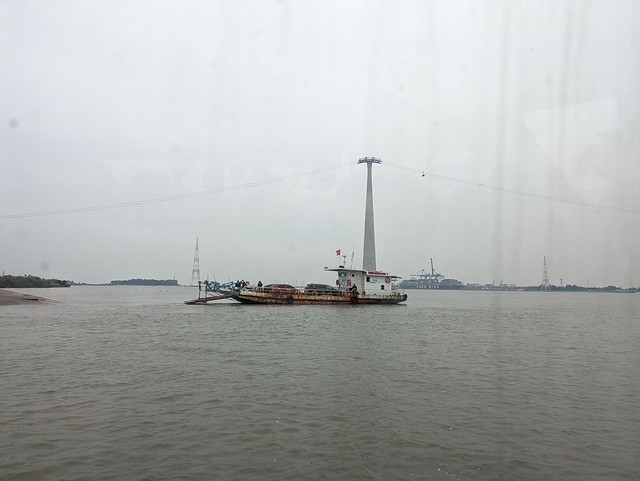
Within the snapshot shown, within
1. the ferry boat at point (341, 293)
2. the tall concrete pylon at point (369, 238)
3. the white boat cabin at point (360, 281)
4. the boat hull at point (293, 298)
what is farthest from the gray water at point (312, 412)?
the tall concrete pylon at point (369, 238)

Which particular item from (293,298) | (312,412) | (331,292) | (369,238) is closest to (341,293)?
(331,292)

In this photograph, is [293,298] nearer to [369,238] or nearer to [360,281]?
[360,281]

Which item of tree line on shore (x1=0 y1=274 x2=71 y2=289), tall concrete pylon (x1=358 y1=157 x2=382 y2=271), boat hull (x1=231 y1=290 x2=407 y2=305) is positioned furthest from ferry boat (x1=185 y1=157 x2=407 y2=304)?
tree line on shore (x1=0 y1=274 x2=71 y2=289)

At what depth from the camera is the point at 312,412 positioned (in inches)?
455

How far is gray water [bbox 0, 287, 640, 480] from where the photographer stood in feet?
27.5

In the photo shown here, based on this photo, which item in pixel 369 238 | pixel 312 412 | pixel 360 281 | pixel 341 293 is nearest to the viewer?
pixel 312 412

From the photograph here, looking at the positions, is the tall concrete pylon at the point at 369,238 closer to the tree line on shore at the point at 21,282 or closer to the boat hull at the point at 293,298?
the boat hull at the point at 293,298

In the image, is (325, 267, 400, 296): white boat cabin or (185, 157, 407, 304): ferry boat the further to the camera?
(325, 267, 400, 296): white boat cabin

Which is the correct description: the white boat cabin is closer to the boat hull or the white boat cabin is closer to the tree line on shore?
the boat hull

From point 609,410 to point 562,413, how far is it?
1.64 meters

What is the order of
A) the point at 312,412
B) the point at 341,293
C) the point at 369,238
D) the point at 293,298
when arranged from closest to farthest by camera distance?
the point at 312,412
the point at 293,298
the point at 341,293
the point at 369,238

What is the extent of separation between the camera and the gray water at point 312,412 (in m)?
8.38

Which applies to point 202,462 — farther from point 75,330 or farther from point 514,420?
point 75,330

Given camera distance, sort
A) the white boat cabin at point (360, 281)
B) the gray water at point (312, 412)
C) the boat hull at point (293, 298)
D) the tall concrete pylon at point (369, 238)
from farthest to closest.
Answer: the tall concrete pylon at point (369, 238)
the white boat cabin at point (360, 281)
the boat hull at point (293, 298)
the gray water at point (312, 412)
